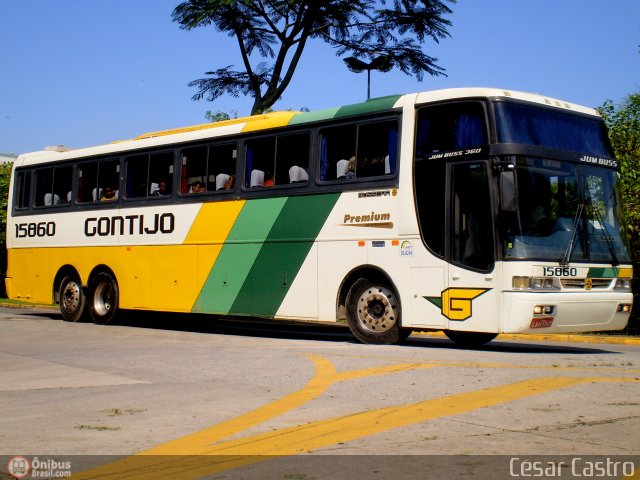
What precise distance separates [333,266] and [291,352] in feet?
8.18

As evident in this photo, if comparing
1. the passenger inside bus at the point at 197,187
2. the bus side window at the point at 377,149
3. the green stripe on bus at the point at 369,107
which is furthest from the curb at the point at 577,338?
the passenger inside bus at the point at 197,187

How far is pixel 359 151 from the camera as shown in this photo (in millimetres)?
14664

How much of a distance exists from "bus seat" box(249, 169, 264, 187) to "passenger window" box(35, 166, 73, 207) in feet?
20.8

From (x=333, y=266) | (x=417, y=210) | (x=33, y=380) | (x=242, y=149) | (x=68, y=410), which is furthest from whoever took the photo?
(x=242, y=149)

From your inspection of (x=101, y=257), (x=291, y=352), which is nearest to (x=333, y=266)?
(x=291, y=352)

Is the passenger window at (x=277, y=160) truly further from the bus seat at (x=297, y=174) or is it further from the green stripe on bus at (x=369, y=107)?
the green stripe on bus at (x=369, y=107)

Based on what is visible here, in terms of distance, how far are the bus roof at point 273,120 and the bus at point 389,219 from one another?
0.12 feet

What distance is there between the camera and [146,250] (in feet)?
61.7

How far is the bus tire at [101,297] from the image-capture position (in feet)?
65.2

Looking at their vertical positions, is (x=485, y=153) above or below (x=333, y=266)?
above

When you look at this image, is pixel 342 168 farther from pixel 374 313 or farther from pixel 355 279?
pixel 374 313

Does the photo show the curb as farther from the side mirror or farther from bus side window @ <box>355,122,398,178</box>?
the side mirror

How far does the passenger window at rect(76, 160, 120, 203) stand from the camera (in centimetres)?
1972

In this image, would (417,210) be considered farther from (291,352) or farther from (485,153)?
(291,352)
